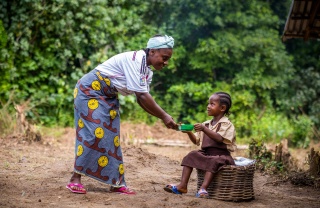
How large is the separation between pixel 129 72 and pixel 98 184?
163cm

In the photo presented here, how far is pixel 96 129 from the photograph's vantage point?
4.79 metres

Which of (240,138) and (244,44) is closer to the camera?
(240,138)

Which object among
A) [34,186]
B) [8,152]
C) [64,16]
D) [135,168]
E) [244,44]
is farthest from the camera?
[244,44]

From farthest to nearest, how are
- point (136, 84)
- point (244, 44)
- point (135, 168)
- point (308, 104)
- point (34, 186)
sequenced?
point (308, 104), point (244, 44), point (135, 168), point (34, 186), point (136, 84)

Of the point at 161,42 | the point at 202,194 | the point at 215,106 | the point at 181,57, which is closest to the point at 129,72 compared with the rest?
the point at 161,42

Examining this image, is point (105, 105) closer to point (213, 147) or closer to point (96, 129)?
point (96, 129)

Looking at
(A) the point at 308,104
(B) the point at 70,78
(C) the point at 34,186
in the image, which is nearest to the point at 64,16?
(B) the point at 70,78

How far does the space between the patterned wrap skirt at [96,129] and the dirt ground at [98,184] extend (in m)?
0.26

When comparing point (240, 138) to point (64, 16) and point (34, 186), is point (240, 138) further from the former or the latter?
point (34, 186)

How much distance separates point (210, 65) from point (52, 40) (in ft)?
14.8

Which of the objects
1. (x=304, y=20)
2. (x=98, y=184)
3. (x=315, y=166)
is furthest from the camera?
(x=304, y=20)

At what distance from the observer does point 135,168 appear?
6863mm

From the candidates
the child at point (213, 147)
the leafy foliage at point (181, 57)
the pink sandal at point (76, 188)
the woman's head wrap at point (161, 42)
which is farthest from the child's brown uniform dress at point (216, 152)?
the leafy foliage at point (181, 57)

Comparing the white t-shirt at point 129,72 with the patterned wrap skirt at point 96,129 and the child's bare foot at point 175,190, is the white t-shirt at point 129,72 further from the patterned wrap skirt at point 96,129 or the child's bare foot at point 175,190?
the child's bare foot at point 175,190
